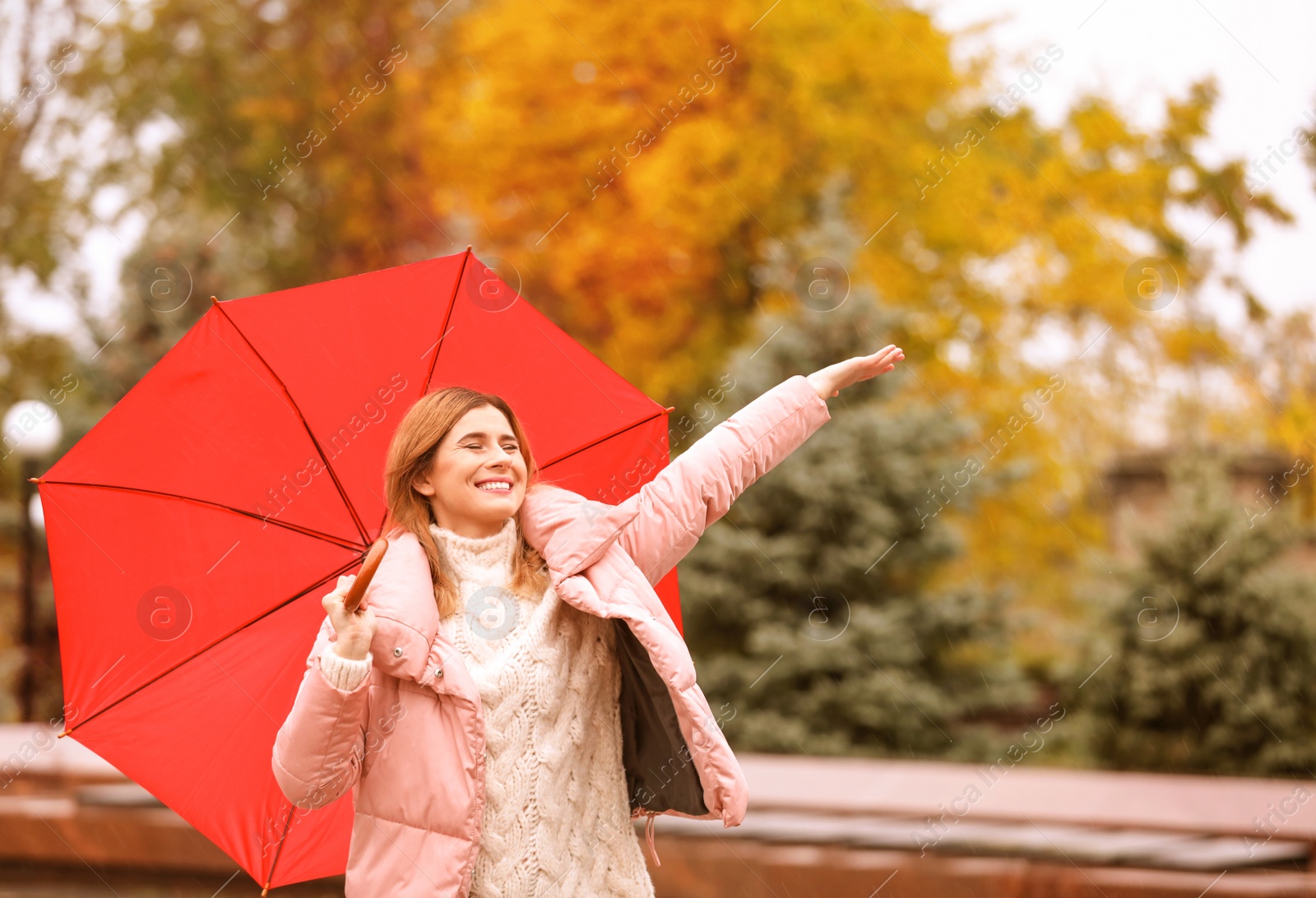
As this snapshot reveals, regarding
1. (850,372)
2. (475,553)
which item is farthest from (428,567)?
(850,372)

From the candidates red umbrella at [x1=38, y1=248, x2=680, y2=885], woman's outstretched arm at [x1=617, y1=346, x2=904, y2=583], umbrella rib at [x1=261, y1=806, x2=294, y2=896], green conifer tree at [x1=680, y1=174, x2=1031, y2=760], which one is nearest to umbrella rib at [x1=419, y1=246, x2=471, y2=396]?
red umbrella at [x1=38, y1=248, x2=680, y2=885]

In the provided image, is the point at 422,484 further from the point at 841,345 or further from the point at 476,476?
the point at 841,345

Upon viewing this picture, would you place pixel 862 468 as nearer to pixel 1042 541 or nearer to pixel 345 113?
pixel 1042 541

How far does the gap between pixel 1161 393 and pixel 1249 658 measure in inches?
357

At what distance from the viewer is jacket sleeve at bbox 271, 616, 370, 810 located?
234 centimetres

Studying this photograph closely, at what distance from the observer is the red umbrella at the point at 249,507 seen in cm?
296

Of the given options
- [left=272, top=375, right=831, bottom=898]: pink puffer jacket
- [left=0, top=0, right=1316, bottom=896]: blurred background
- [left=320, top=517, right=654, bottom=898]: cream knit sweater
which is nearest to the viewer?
[left=272, top=375, right=831, bottom=898]: pink puffer jacket

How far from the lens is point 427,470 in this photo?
282 centimetres

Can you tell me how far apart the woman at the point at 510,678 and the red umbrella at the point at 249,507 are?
40 centimetres

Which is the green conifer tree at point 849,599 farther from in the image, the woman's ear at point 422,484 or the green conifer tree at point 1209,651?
the woman's ear at point 422,484

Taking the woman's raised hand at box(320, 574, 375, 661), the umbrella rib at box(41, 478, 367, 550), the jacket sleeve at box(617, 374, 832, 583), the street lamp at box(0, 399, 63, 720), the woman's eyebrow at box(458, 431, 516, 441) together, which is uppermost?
the street lamp at box(0, 399, 63, 720)

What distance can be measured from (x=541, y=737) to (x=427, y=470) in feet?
2.21

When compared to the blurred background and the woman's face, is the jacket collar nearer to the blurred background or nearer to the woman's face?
the woman's face

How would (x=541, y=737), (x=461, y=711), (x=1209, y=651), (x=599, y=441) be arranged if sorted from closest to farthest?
(x=461, y=711) → (x=541, y=737) → (x=599, y=441) → (x=1209, y=651)
